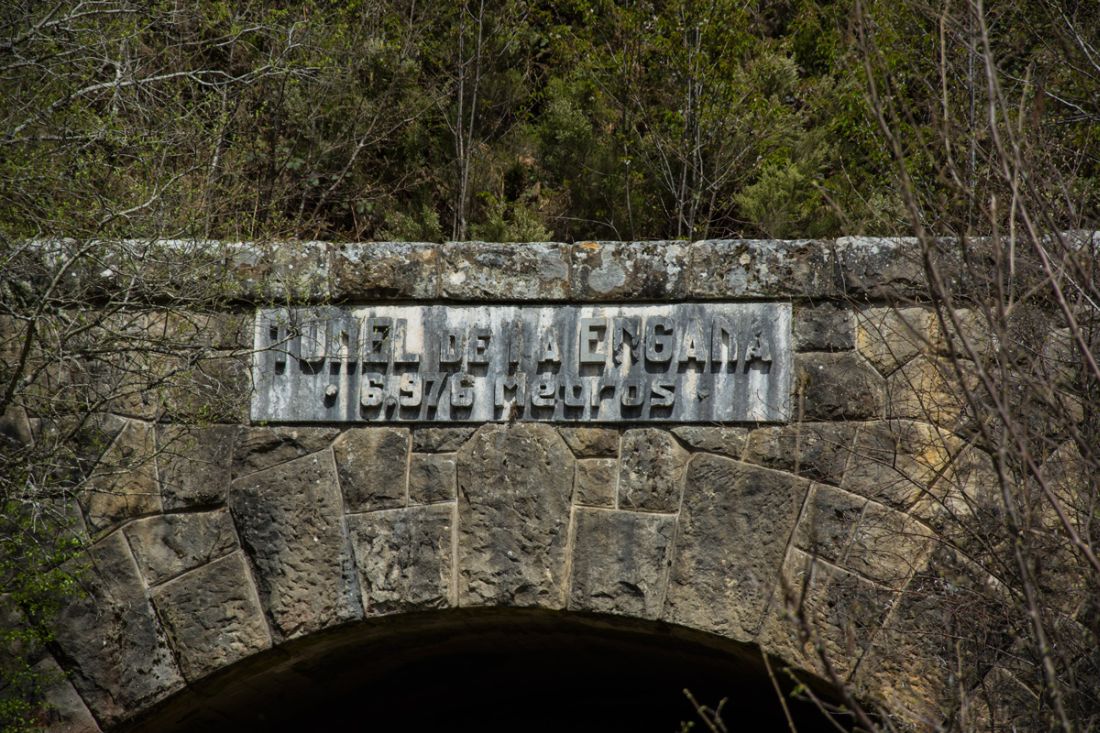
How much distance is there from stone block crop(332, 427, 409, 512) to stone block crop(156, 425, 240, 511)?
0.41 m

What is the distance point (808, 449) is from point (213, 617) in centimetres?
201

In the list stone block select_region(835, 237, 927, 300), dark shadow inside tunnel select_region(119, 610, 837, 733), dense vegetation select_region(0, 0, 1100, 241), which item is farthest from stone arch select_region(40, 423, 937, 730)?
dense vegetation select_region(0, 0, 1100, 241)

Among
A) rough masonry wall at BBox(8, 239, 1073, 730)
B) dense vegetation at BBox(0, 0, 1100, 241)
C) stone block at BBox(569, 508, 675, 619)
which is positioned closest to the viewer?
rough masonry wall at BBox(8, 239, 1073, 730)

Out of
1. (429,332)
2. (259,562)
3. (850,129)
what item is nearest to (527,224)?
(850,129)

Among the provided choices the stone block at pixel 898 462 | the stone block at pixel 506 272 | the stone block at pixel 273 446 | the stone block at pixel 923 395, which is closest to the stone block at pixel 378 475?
the stone block at pixel 273 446

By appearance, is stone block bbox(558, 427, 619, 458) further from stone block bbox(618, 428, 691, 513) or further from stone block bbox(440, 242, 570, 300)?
stone block bbox(440, 242, 570, 300)

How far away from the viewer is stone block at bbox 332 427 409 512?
4.43 m

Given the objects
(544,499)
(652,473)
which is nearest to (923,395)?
(652,473)

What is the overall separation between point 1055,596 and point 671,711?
9.40 feet

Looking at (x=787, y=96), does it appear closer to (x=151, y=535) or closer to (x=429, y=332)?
(x=429, y=332)

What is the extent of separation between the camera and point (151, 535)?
4.51m

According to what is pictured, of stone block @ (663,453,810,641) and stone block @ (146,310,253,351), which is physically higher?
stone block @ (146,310,253,351)

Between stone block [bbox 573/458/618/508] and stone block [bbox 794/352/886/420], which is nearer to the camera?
stone block [bbox 794/352/886/420]

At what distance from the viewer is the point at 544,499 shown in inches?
172
